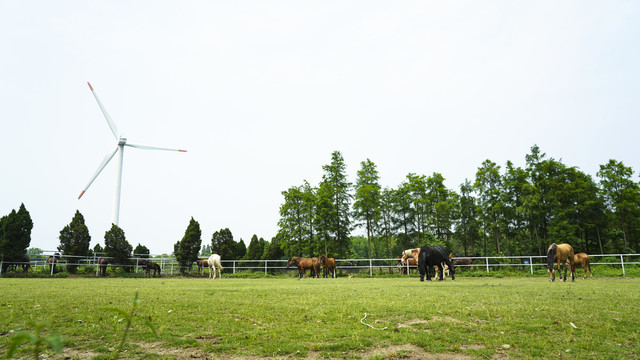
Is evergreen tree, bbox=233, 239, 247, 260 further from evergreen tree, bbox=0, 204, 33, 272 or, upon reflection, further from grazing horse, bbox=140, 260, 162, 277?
evergreen tree, bbox=0, 204, 33, 272

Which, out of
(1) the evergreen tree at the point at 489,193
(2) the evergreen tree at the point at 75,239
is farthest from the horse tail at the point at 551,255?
(2) the evergreen tree at the point at 75,239

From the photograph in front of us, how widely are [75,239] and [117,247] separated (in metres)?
3.42

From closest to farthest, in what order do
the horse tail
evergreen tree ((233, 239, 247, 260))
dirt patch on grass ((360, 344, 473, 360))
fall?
dirt patch on grass ((360, 344, 473, 360))
the horse tail
evergreen tree ((233, 239, 247, 260))

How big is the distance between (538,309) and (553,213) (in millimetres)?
34794

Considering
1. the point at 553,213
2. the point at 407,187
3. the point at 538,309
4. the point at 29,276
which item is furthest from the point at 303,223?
the point at 538,309

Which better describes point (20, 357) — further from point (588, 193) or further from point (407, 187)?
point (588, 193)

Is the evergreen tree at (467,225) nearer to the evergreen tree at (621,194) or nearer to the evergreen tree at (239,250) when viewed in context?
the evergreen tree at (621,194)

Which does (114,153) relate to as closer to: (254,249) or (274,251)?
(254,249)

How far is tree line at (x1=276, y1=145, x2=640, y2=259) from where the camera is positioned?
35031mm

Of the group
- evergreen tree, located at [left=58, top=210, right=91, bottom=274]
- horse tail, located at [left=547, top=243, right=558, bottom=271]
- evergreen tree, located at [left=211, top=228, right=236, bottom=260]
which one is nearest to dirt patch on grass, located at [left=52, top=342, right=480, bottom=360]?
horse tail, located at [left=547, top=243, right=558, bottom=271]

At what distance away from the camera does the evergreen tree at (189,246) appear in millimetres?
30391

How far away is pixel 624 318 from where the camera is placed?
5.24 metres

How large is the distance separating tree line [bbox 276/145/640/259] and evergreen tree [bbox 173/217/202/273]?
28.3 ft

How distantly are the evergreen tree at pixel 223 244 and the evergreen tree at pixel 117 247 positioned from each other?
8.26m
